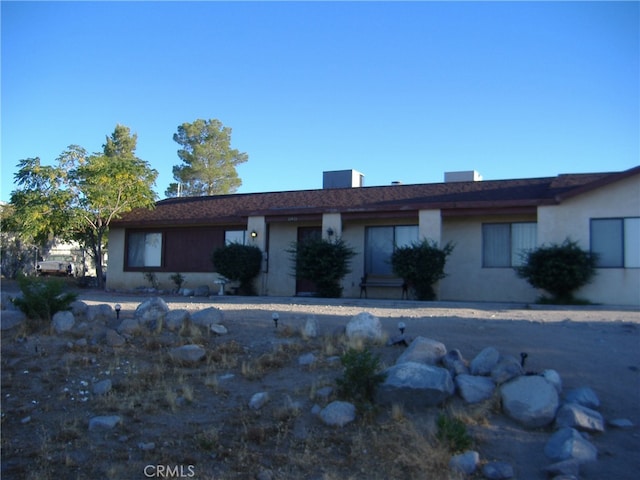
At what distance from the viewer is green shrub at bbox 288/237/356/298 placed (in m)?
17.7

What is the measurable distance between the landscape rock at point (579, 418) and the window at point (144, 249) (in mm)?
18593

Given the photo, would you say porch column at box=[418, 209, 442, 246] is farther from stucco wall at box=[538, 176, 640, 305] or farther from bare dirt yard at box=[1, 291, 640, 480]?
bare dirt yard at box=[1, 291, 640, 480]

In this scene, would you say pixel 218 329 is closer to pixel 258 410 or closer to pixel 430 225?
pixel 258 410

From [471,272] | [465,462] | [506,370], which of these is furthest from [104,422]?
[471,272]

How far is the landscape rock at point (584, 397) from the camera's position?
6618 mm

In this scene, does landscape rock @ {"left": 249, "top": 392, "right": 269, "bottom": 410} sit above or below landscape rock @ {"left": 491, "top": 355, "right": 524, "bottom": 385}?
below

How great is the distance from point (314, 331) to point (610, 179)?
978 cm

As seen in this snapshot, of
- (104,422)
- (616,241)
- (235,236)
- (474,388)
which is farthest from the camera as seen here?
(235,236)

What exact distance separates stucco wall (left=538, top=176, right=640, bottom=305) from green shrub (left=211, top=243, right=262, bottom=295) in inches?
324

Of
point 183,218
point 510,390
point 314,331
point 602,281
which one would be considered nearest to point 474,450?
point 510,390

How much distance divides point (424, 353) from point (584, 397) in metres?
1.88

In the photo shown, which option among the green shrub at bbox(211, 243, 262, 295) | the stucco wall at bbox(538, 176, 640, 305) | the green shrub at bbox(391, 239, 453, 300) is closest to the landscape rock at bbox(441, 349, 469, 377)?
the green shrub at bbox(391, 239, 453, 300)

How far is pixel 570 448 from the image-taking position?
18.3 feet

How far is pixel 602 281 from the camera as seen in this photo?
15.8m
